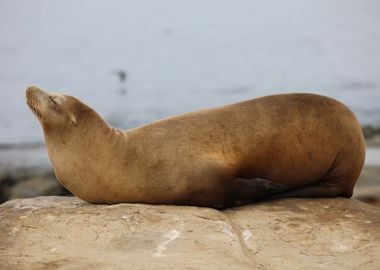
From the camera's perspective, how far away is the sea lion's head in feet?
16.7

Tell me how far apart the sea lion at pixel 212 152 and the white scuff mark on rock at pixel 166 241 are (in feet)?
2.14

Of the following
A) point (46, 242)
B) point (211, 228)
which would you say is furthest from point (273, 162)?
point (46, 242)

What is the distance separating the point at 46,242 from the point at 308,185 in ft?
6.43

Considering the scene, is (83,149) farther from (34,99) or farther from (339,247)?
(339,247)

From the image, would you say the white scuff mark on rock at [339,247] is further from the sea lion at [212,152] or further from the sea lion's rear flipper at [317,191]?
the sea lion's rear flipper at [317,191]

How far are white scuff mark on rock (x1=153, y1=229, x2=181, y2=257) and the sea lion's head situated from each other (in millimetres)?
1226

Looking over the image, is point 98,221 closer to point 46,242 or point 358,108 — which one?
point 46,242

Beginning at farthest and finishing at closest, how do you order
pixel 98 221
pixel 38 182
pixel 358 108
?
pixel 358 108
pixel 38 182
pixel 98 221

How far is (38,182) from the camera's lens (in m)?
8.66

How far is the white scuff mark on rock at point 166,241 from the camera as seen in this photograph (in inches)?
155

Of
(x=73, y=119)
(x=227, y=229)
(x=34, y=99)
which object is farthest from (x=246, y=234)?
(x=34, y=99)

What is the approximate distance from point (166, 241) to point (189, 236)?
0.15 meters

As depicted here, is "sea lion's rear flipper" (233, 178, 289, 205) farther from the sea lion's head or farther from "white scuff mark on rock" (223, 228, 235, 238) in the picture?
the sea lion's head

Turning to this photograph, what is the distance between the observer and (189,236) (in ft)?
13.8
